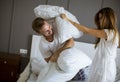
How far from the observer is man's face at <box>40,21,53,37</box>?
217 centimetres

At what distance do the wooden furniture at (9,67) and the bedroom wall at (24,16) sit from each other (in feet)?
1.33

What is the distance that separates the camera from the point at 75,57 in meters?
2.31

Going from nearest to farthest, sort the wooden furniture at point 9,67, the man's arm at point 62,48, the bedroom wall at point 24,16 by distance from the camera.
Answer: the man's arm at point 62,48
the wooden furniture at point 9,67
the bedroom wall at point 24,16

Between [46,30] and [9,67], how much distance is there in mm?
2169

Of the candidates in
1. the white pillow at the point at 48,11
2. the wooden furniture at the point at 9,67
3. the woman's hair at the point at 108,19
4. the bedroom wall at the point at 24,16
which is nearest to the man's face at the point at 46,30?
the white pillow at the point at 48,11

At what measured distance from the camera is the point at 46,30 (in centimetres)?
219

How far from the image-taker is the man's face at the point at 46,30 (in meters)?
2.17

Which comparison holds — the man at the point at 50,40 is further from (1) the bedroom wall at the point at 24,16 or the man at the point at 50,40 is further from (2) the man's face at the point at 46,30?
(1) the bedroom wall at the point at 24,16

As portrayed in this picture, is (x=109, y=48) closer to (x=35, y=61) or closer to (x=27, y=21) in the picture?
(x=35, y=61)

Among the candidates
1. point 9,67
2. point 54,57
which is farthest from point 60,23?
point 9,67

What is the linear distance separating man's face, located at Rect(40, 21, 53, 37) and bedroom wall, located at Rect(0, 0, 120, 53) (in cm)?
213

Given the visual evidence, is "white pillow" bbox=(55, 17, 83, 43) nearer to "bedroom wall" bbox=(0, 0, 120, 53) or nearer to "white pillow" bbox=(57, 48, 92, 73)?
"white pillow" bbox=(57, 48, 92, 73)

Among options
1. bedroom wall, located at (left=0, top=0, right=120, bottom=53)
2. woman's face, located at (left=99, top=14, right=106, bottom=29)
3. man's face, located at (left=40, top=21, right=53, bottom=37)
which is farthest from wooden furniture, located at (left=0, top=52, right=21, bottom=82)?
woman's face, located at (left=99, top=14, right=106, bottom=29)

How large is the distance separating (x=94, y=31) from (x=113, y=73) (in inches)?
19.4
